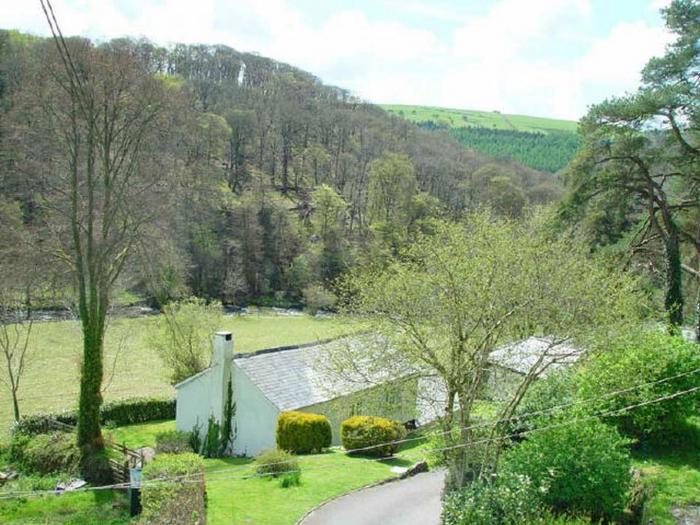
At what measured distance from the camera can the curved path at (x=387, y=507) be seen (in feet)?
53.4

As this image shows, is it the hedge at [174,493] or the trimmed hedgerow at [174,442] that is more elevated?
the hedge at [174,493]

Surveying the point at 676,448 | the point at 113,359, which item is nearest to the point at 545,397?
the point at 676,448

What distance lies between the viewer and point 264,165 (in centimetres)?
9444

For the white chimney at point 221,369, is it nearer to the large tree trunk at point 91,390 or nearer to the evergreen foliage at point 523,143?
the large tree trunk at point 91,390

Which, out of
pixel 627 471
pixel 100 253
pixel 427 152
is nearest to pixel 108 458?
pixel 100 253

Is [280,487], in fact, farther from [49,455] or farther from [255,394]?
[49,455]

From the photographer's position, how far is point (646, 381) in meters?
15.8

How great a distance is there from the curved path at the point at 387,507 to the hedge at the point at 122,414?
14451mm

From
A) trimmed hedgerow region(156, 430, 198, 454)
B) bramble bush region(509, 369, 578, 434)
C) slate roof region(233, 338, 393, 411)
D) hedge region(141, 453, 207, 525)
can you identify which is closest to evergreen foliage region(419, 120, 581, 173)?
slate roof region(233, 338, 393, 411)

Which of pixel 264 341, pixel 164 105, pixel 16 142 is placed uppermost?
pixel 164 105

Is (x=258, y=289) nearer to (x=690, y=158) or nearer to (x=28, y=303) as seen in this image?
(x=28, y=303)

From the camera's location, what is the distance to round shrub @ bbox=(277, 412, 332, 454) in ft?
72.6

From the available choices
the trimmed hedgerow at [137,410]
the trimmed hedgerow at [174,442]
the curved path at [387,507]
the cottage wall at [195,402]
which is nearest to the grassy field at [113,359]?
the trimmed hedgerow at [137,410]

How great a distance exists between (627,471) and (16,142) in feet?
78.0
